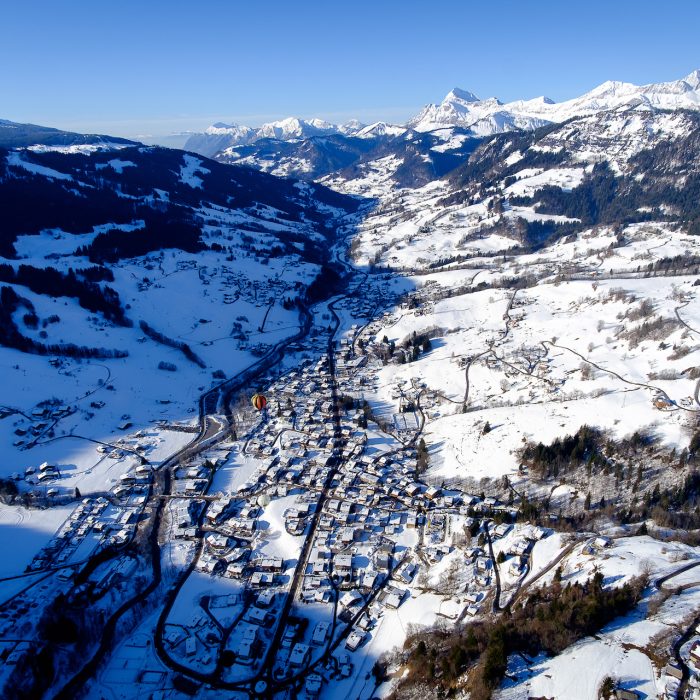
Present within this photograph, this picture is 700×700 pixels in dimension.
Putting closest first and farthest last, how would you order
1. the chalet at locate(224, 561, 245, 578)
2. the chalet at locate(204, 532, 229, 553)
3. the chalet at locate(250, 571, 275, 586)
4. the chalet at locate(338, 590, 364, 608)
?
the chalet at locate(338, 590, 364, 608)
the chalet at locate(250, 571, 275, 586)
the chalet at locate(224, 561, 245, 578)
the chalet at locate(204, 532, 229, 553)

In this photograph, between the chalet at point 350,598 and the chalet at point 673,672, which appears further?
the chalet at point 350,598

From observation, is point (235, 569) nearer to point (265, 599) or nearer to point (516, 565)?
point (265, 599)

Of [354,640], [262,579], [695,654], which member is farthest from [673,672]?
[262,579]

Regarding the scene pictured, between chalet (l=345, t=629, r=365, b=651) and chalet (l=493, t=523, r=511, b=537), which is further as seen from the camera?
chalet (l=493, t=523, r=511, b=537)

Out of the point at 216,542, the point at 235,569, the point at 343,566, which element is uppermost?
the point at 343,566

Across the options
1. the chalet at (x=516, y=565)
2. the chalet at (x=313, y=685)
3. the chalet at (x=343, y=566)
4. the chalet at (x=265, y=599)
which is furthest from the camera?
the chalet at (x=343, y=566)

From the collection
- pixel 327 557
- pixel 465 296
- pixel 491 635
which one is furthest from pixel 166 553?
pixel 465 296

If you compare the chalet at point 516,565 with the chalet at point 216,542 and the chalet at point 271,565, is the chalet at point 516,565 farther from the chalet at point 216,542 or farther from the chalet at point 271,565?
the chalet at point 216,542

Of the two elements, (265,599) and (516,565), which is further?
(516,565)

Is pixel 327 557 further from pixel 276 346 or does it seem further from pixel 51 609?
pixel 276 346

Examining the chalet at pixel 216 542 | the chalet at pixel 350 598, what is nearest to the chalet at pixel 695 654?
the chalet at pixel 350 598

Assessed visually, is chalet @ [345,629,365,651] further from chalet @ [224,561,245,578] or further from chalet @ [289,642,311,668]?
chalet @ [224,561,245,578]

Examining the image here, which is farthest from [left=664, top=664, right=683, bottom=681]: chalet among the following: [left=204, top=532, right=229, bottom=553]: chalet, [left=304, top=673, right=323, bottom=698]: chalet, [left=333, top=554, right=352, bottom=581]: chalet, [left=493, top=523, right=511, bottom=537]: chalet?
[left=204, top=532, right=229, bottom=553]: chalet
